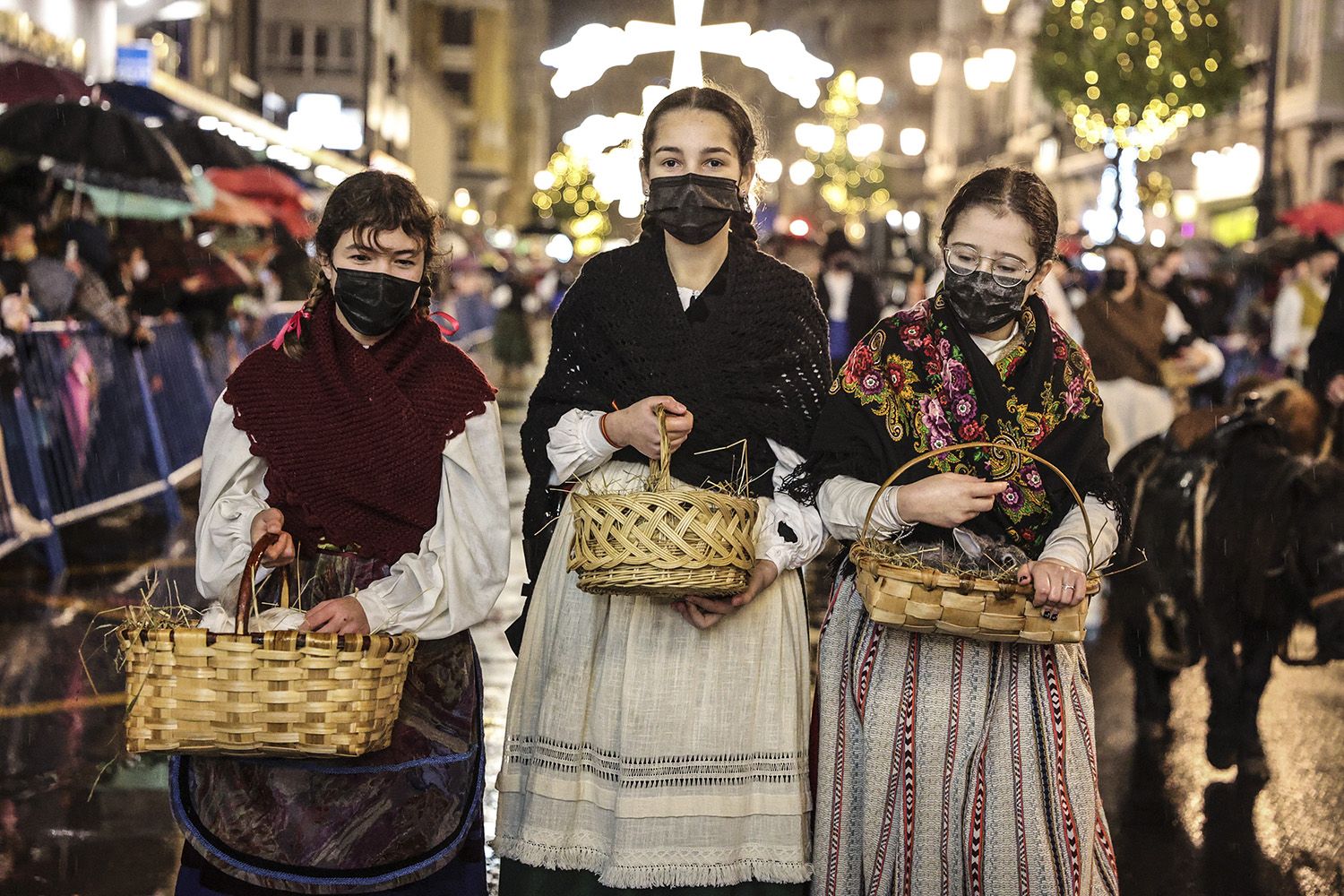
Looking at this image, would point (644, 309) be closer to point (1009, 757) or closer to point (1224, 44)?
point (1009, 757)

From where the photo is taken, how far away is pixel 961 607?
3504 mm

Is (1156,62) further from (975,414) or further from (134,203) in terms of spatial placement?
(975,414)

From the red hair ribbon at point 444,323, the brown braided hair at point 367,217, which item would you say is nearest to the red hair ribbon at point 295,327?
the brown braided hair at point 367,217

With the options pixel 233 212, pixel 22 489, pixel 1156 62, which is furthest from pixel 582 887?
pixel 1156 62

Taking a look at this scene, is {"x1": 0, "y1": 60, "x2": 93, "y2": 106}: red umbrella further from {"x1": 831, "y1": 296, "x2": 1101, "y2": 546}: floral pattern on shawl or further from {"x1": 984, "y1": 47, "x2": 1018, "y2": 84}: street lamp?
{"x1": 984, "y1": 47, "x2": 1018, "y2": 84}: street lamp

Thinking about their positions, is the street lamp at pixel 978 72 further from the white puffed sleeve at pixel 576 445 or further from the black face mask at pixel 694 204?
the white puffed sleeve at pixel 576 445

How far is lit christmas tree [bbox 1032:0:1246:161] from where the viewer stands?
91.0 ft

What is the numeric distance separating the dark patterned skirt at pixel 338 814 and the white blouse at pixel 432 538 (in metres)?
0.14

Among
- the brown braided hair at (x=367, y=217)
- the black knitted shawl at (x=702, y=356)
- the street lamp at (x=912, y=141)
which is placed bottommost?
the black knitted shawl at (x=702, y=356)

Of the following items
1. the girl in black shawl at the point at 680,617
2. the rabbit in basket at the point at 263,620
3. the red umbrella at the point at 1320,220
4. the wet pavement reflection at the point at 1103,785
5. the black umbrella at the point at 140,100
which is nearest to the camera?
the rabbit in basket at the point at 263,620

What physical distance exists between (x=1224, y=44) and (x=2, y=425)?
2289 cm

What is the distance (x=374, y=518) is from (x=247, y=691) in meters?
0.71

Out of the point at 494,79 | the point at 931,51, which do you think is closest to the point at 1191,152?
the point at 931,51

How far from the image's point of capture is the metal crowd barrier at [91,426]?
10.4 meters
